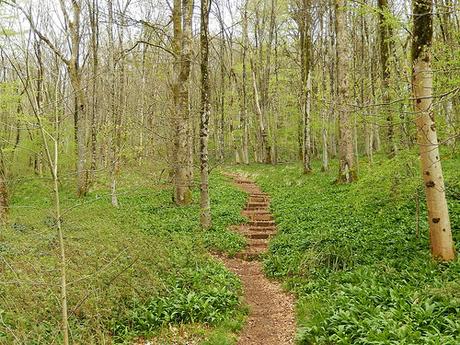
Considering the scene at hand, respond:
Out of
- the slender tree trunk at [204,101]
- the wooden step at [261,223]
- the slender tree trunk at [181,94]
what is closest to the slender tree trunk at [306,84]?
the slender tree trunk at [181,94]

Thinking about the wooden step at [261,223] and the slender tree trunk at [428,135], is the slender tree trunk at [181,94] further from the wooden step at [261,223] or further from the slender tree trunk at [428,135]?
the slender tree trunk at [428,135]

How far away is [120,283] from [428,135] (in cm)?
588

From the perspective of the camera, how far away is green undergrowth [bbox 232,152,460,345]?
5.02 meters

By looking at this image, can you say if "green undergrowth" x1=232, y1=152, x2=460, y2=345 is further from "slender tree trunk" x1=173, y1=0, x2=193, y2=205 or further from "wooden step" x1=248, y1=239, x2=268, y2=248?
"slender tree trunk" x1=173, y1=0, x2=193, y2=205

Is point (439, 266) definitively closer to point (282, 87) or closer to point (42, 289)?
point (42, 289)

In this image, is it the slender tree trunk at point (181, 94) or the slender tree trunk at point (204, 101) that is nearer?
the slender tree trunk at point (204, 101)

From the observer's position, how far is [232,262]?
9492mm

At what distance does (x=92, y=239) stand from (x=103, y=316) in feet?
11.4

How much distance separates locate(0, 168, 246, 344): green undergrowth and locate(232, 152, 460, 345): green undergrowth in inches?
54.9

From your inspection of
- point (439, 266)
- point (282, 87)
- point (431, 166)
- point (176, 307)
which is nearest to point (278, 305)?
point (176, 307)

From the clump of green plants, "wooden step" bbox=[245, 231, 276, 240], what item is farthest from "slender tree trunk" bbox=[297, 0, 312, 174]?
the clump of green plants

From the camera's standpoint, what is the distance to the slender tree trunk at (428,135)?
6.42 meters

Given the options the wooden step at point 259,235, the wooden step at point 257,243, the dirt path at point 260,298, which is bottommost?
the dirt path at point 260,298

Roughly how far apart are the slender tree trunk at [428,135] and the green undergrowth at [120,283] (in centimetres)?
370
